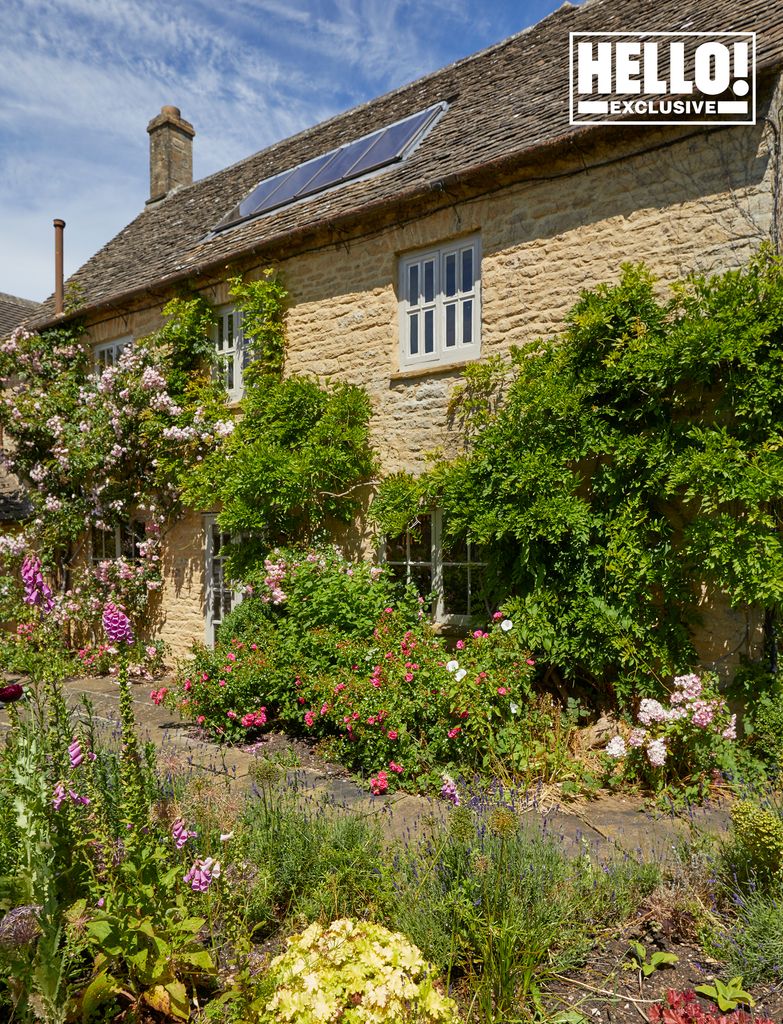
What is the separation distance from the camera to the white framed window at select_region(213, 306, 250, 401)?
997 centimetres

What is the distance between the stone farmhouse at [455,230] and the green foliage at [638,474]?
508 mm

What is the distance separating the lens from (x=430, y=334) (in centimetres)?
812

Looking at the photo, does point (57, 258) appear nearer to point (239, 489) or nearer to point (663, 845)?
point (239, 489)

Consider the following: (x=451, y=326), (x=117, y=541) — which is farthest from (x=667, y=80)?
(x=117, y=541)

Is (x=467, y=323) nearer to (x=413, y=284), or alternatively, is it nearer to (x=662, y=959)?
(x=413, y=284)

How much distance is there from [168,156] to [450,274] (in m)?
10.5

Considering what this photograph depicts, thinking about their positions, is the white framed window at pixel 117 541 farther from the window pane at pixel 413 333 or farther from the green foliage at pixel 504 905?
the green foliage at pixel 504 905

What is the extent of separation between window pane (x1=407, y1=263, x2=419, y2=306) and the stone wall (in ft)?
0.56

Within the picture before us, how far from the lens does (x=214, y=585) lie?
33.3 feet

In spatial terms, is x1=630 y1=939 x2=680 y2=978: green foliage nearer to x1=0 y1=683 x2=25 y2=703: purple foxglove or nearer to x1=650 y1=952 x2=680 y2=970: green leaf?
x1=650 y1=952 x2=680 y2=970: green leaf

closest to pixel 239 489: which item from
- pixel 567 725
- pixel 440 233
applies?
pixel 440 233

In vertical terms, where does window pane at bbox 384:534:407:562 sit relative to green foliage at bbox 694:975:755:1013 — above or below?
above

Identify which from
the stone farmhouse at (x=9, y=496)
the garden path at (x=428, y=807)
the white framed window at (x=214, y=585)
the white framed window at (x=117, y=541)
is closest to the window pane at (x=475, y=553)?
the garden path at (x=428, y=807)

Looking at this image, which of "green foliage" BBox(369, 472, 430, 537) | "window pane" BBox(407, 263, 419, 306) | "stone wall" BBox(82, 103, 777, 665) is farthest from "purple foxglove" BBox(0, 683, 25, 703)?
"window pane" BBox(407, 263, 419, 306)
